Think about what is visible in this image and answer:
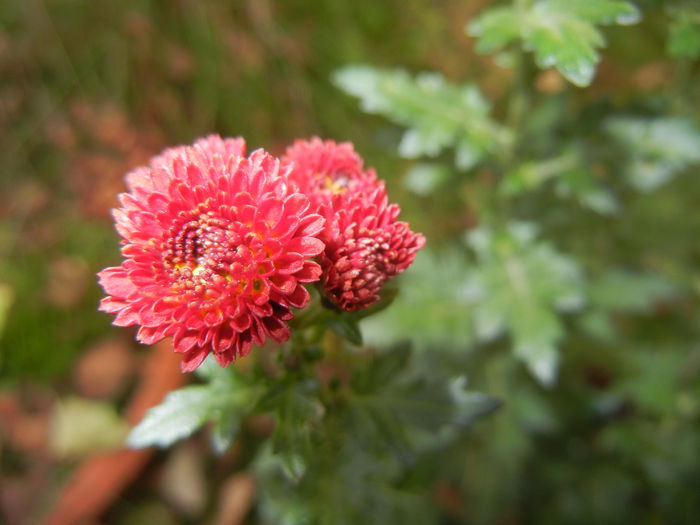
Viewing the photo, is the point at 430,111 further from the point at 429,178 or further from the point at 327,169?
the point at 327,169

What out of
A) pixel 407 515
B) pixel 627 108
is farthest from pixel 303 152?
pixel 407 515

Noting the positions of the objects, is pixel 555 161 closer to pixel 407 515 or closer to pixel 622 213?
pixel 622 213

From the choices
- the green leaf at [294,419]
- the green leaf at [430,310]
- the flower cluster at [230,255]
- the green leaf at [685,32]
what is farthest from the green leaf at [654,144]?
the green leaf at [294,419]

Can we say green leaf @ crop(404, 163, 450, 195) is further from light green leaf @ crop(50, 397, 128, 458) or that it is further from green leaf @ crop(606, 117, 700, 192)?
light green leaf @ crop(50, 397, 128, 458)

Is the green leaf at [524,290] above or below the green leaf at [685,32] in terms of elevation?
below

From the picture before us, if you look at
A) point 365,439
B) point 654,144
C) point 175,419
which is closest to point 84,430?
point 175,419

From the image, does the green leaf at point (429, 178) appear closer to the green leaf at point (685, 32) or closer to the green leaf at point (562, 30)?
the green leaf at point (562, 30)
